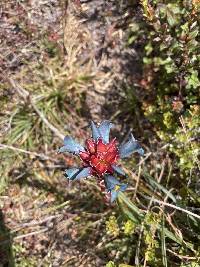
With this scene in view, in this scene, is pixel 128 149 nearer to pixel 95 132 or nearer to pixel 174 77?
pixel 95 132

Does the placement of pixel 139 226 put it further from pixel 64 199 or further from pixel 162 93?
pixel 162 93

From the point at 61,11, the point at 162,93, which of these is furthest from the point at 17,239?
the point at 61,11

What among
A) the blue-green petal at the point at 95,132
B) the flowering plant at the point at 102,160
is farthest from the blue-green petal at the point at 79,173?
the blue-green petal at the point at 95,132

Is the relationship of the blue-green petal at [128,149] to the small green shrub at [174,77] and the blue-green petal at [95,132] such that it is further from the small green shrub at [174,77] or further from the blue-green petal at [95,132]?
the small green shrub at [174,77]

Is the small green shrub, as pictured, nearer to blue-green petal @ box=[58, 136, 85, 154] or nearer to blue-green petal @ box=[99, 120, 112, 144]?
blue-green petal @ box=[99, 120, 112, 144]

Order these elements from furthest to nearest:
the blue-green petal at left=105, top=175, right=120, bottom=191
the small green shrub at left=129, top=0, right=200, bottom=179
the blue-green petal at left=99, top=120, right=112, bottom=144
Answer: the small green shrub at left=129, top=0, right=200, bottom=179 < the blue-green petal at left=99, top=120, right=112, bottom=144 < the blue-green petal at left=105, top=175, right=120, bottom=191

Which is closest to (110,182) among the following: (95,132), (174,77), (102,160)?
(102,160)

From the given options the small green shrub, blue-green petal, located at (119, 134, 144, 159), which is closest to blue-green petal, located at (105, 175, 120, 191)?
blue-green petal, located at (119, 134, 144, 159)

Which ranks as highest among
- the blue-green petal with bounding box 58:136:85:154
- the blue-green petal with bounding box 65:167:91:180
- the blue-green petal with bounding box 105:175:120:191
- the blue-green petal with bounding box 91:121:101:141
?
the blue-green petal with bounding box 91:121:101:141
